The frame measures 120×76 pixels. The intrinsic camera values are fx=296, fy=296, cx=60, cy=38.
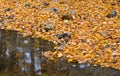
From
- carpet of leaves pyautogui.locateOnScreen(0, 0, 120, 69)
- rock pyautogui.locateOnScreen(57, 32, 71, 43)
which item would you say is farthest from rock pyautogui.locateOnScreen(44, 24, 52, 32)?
rock pyautogui.locateOnScreen(57, 32, 71, 43)

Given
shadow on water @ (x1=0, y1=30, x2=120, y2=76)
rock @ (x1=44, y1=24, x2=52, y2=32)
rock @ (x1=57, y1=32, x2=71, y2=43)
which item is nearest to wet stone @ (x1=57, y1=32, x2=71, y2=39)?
rock @ (x1=57, y1=32, x2=71, y2=43)

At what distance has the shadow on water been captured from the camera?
24.9 ft

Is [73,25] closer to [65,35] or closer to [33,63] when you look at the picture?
[65,35]

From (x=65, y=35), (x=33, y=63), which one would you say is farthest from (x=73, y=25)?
(x=33, y=63)

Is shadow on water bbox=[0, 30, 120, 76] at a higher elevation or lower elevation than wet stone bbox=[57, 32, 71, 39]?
lower

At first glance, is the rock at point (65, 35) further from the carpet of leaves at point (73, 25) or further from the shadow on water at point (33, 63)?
the shadow on water at point (33, 63)

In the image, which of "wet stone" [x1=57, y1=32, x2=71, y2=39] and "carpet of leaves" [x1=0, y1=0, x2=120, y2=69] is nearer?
"carpet of leaves" [x1=0, y1=0, x2=120, y2=69]

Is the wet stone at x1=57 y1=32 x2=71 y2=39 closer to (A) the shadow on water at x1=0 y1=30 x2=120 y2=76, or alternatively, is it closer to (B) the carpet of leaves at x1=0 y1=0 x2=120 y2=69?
(B) the carpet of leaves at x1=0 y1=0 x2=120 y2=69

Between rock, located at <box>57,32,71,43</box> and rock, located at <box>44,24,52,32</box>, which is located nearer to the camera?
rock, located at <box>57,32,71,43</box>

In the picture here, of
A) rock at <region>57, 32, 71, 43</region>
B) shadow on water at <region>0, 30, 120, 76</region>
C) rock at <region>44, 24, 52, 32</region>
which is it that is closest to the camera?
shadow on water at <region>0, 30, 120, 76</region>

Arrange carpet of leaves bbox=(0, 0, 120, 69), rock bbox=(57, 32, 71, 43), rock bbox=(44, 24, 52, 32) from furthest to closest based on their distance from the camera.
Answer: rock bbox=(44, 24, 52, 32), rock bbox=(57, 32, 71, 43), carpet of leaves bbox=(0, 0, 120, 69)

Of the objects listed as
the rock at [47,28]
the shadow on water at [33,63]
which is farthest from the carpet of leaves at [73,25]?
the shadow on water at [33,63]

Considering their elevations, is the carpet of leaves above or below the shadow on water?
above

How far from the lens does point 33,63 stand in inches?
325
